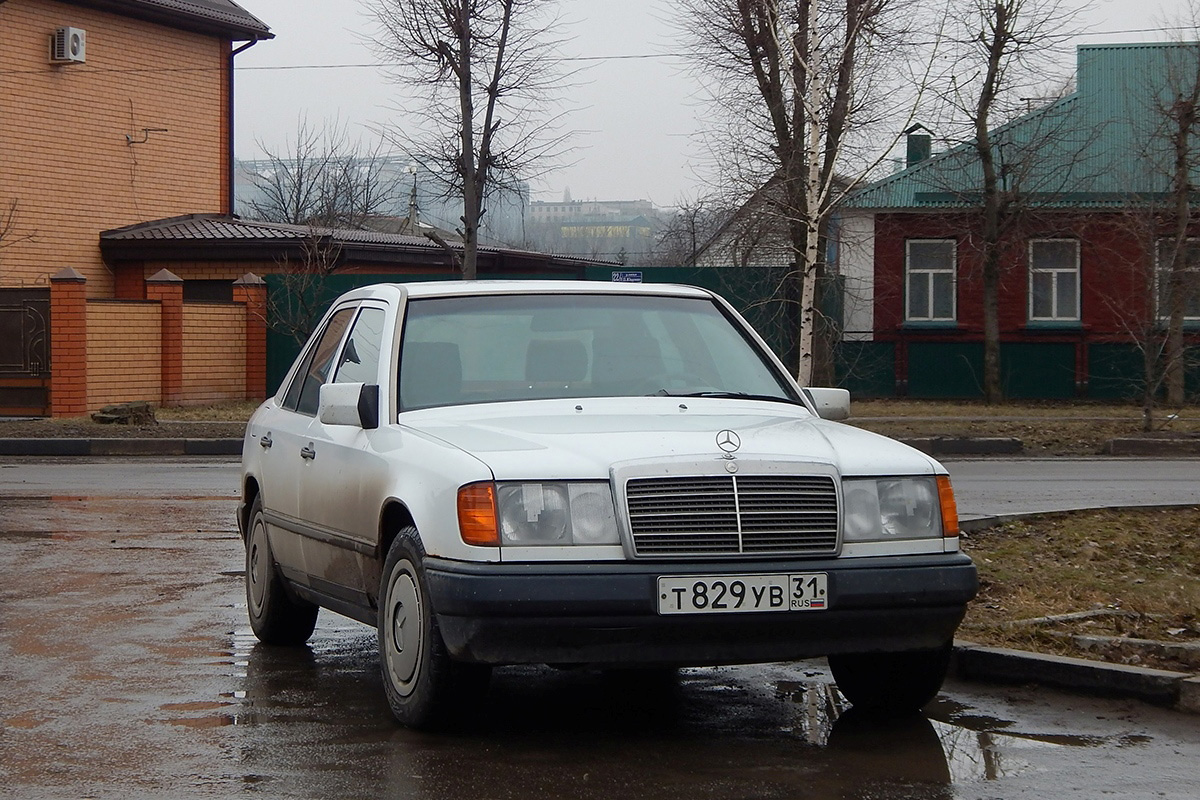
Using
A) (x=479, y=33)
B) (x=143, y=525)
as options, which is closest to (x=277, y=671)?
(x=143, y=525)

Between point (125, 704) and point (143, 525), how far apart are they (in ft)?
20.5

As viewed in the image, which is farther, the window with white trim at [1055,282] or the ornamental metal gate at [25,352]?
the window with white trim at [1055,282]

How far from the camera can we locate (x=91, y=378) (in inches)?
1017

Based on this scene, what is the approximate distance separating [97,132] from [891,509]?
30756 mm

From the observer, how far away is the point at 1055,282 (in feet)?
115

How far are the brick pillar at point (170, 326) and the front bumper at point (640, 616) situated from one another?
2342 cm

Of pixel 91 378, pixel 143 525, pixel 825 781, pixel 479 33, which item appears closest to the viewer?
pixel 825 781

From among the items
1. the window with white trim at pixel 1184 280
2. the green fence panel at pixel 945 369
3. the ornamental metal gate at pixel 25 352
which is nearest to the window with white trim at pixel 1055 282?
the window with white trim at pixel 1184 280

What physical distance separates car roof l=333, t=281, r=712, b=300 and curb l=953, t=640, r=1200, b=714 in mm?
Answer: 1902

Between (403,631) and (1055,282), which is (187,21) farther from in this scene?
(403,631)

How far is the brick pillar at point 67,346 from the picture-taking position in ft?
83.2

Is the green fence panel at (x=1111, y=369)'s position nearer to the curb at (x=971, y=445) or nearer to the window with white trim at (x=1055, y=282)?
the window with white trim at (x=1055, y=282)

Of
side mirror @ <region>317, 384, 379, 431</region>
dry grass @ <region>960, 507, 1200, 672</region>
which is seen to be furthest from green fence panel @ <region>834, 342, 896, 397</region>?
side mirror @ <region>317, 384, 379, 431</region>

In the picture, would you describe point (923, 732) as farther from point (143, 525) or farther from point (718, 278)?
point (718, 278)
